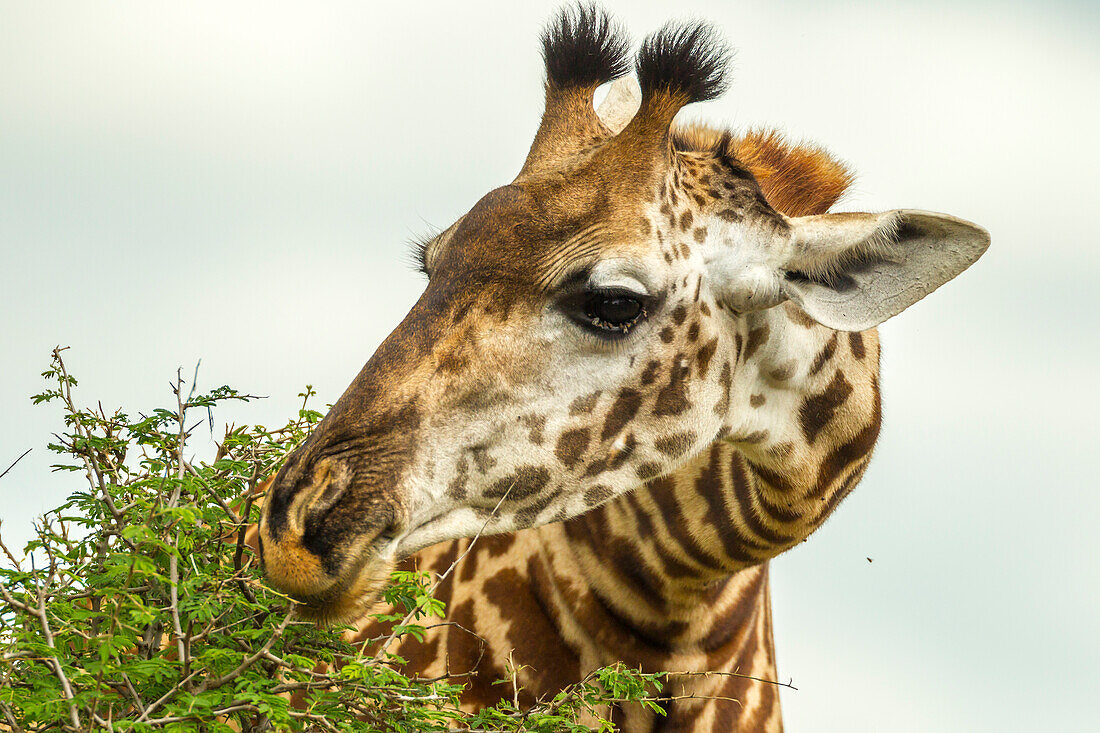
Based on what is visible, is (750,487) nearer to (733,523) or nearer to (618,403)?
(733,523)

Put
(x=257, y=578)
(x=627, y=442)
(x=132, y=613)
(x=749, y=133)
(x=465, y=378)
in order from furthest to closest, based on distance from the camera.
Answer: (x=749, y=133)
(x=627, y=442)
(x=465, y=378)
(x=257, y=578)
(x=132, y=613)

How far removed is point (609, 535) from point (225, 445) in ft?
6.39

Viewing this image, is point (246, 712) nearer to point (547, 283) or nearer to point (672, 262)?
point (547, 283)

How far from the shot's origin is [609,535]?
5516 millimetres

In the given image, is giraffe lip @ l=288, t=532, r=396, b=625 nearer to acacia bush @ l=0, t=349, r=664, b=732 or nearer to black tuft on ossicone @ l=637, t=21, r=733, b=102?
acacia bush @ l=0, t=349, r=664, b=732

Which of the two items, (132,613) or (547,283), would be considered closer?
(132,613)

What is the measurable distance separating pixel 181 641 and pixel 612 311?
6.93 feet

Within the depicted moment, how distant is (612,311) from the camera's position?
453 cm

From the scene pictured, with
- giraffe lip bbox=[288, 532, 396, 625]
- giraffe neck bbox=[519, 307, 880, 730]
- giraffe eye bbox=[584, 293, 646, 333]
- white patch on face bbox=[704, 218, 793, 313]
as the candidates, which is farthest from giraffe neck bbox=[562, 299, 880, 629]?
giraffe lip bbox=[288, 532, 396, 625]

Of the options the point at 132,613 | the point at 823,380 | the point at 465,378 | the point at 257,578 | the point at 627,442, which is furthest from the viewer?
the point at 823,380

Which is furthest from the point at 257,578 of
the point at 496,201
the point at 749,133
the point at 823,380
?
the point at 749,133

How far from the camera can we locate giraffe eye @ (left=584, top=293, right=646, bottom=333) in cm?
452

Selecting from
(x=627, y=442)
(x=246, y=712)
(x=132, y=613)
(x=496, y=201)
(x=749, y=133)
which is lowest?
(x=246, y=712)

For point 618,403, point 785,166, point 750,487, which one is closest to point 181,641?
point 618,403
